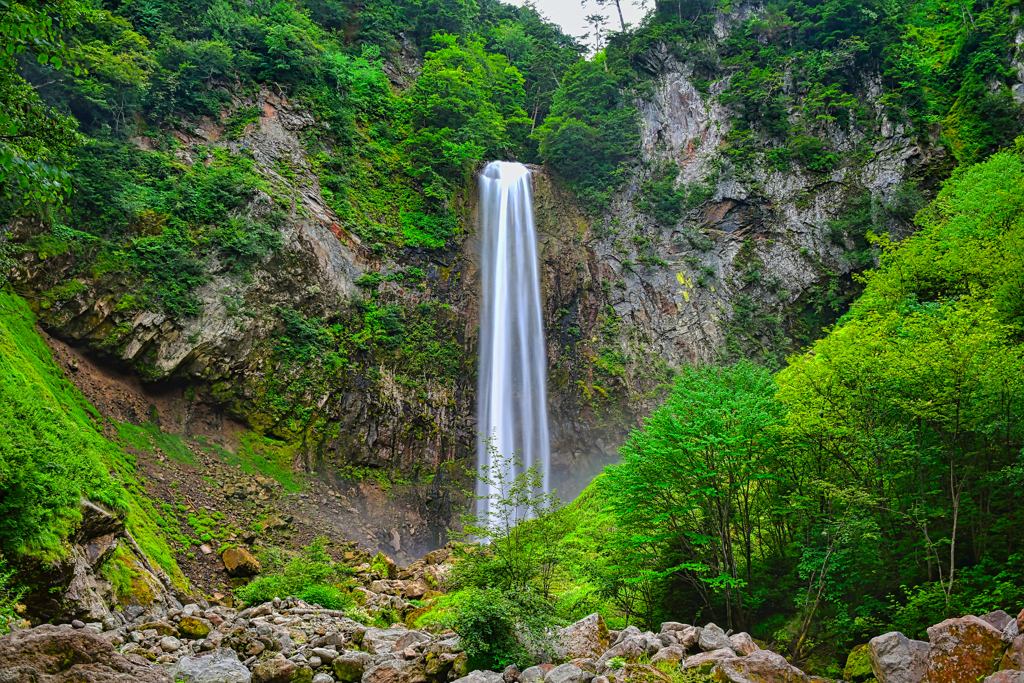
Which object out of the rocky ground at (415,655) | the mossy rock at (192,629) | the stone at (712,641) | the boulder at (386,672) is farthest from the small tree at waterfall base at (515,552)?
the mossy rock at (192,629)

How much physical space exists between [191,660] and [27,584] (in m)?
3.14

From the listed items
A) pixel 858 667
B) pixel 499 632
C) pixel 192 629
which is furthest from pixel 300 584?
pixel 858 667

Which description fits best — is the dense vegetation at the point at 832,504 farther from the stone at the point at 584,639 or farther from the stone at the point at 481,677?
the stone at the point at 481,677

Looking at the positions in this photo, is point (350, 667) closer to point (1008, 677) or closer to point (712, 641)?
point (712, 641)

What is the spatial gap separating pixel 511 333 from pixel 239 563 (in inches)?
648

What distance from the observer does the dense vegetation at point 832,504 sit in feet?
30.4

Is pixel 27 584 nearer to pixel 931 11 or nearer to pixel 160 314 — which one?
pixel 160 314

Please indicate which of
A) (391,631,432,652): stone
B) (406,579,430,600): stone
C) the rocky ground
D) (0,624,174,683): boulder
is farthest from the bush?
(406,579,430,600): stone

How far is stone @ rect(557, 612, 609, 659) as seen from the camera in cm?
737

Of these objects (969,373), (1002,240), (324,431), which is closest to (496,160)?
(324,431)

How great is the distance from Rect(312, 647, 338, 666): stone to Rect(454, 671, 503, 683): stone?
2.22 m

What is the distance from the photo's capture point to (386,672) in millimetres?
6730

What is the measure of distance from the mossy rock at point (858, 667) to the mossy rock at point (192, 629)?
381 inches

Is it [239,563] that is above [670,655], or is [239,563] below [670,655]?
below
